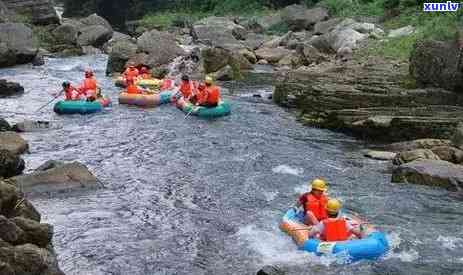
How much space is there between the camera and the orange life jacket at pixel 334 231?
9352 mm

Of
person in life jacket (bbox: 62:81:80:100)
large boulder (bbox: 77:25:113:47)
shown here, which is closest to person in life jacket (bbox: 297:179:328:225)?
person in life jacket (bbox: 62:81:80:100)

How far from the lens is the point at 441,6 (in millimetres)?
27656

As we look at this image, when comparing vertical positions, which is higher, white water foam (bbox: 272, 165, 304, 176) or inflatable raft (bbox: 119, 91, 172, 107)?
inflatable raft (bbox: 119, 91, 172, 107)

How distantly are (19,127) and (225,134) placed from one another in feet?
17.3

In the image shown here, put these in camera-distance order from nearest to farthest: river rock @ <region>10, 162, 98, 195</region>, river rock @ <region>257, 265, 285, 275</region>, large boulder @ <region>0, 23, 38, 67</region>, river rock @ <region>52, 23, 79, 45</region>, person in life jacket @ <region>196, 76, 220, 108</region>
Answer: river rock @ <region>257, 265, 285, 275</region> → river rock @ <region>10, 162, 98, 195</region> → person in life jacket @ <region>196, 76, 220, 108</region> → large boulder @ <region>0, 23, 38, 67</region> → river rock @ <region>52, 23, 79, 45</region>

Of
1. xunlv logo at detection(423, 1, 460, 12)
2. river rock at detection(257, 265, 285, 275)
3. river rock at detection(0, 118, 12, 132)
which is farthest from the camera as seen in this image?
xunlv logo at detection(423, 1, 460, 12)

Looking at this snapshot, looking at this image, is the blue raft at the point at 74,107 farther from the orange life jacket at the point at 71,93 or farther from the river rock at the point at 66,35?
the river rock at the point at 66,35

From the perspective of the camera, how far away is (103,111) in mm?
19094

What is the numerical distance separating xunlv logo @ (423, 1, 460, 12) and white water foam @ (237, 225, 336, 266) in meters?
19.4

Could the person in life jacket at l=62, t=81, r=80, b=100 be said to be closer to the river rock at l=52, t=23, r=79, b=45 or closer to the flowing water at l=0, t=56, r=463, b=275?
the flowing water at l=0, t=56, r=463, b=275

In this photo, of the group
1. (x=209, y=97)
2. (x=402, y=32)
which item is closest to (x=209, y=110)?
(x=209, y=97)

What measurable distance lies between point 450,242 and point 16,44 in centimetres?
2285

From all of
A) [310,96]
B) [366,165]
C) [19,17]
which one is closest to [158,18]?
[19,17]

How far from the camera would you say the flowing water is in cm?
921
